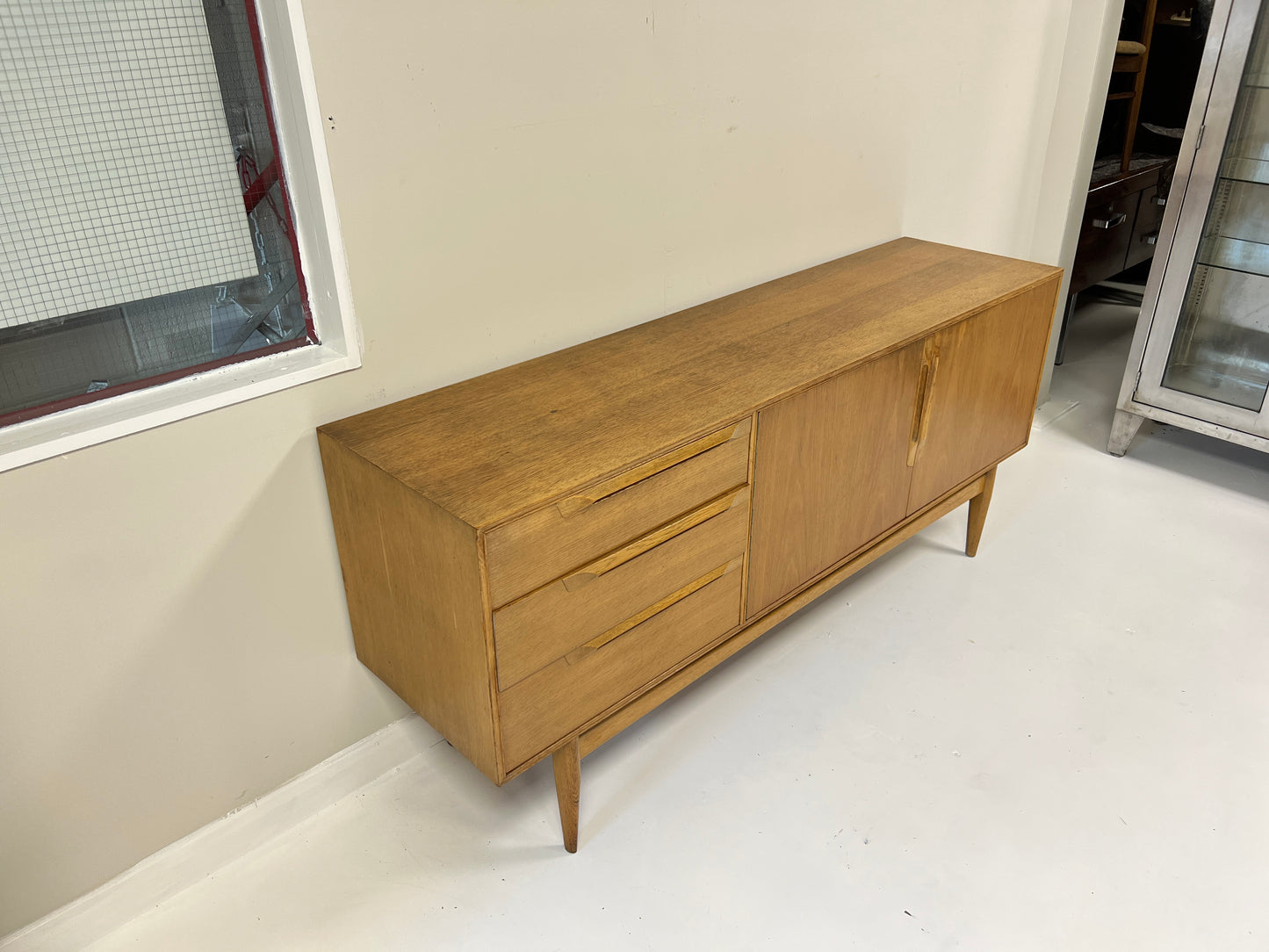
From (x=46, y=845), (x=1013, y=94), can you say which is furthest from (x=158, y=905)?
(x=1013, y=94)

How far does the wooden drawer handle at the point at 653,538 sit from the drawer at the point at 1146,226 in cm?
272

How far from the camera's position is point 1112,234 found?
345 cm

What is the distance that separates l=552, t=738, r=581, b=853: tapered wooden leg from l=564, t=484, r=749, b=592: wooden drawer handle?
31 centimetres

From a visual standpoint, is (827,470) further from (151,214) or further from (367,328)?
(151,214)

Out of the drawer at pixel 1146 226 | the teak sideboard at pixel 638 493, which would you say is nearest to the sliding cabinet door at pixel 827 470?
the teak sideboard at pixel 638 493

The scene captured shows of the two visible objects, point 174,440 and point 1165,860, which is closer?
point 174,440

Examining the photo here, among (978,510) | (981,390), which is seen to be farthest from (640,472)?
(978,510)

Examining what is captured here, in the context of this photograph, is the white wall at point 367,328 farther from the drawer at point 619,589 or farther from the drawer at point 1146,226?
the drawer at point 1146,226

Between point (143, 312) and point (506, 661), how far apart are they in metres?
0.72

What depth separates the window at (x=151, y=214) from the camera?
1.24 m

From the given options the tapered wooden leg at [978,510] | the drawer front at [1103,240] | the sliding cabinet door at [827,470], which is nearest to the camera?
the sliding cabinet door at [827,470]

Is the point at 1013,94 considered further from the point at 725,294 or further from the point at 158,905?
the point at 158,905

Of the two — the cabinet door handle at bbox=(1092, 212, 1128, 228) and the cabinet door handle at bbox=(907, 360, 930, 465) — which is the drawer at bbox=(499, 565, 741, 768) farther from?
the cabinet door handle at bbox=(1092, 212, 1128, 228)

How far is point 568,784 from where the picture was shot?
1.60 meters
